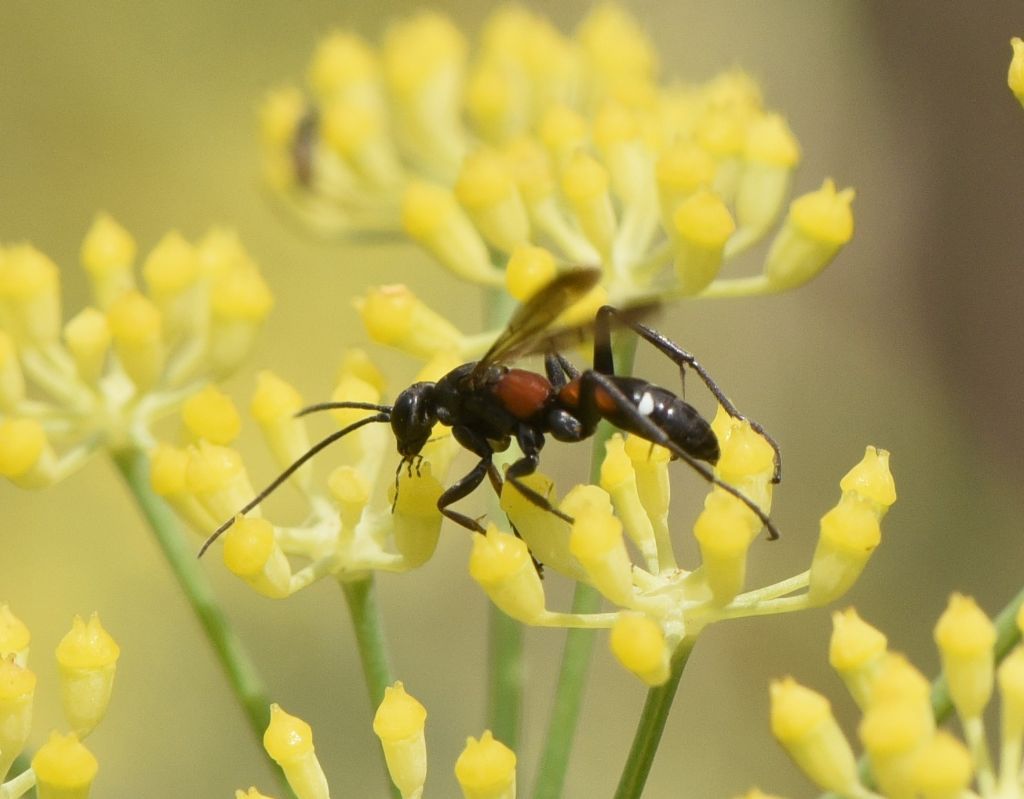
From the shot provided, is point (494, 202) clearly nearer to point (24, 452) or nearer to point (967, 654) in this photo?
point (24, 452)

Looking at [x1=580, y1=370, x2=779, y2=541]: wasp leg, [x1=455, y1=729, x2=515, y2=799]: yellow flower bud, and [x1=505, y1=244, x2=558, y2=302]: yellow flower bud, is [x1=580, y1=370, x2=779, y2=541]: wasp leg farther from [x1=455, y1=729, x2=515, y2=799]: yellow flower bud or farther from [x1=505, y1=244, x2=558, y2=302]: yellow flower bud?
[x1=455, y1=729, x2=515, y2=799]: yellow flower bud

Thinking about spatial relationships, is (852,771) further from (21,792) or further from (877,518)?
(21,792)

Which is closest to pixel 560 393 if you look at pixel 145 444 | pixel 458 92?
pixel 145 444

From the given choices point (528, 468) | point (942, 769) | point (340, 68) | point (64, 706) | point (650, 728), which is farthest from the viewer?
point (340, 68)

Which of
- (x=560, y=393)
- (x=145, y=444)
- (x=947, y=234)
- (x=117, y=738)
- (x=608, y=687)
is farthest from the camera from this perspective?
(x=947, y=234)

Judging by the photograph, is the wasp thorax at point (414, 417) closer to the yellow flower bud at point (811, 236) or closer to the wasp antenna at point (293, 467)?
the wasp antenna at point (293, 467)

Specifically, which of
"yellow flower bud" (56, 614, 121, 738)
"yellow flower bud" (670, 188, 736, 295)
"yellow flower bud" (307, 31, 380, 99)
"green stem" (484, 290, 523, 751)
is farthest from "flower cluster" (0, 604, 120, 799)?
"yellow flower bud" (307, 31, 380, 99)

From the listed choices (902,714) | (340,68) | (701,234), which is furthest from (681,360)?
(340,68)
